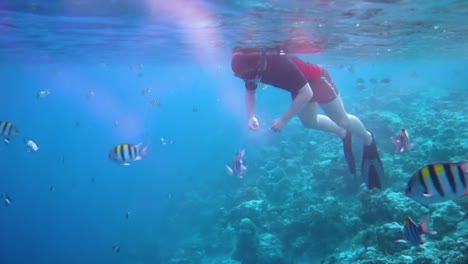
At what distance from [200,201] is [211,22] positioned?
586 inches

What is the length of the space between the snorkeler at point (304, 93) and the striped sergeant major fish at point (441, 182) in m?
2.83

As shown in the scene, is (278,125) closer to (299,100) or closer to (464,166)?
(299,100)

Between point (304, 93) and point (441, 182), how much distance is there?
338 cm

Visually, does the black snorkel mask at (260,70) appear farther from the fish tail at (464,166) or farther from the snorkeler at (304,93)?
the fish tail at (464,166)

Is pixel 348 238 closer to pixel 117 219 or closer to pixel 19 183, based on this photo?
pixel 117 219

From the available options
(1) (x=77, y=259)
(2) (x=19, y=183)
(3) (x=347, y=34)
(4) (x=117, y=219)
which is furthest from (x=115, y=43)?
(2) (x=19, y=183)

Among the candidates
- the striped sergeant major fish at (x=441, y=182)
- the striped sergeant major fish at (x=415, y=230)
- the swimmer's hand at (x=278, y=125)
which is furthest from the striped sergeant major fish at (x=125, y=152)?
the striped sergeant major fish at (x=441, y=182)

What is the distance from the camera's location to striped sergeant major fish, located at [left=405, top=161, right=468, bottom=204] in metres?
3.57

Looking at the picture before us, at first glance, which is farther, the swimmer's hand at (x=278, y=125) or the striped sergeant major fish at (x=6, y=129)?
the striped sergeant major fish at (x=6, y=129)

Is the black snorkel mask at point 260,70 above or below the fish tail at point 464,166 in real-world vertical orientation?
above

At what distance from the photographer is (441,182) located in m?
3.63

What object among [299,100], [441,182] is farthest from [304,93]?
[441,182]

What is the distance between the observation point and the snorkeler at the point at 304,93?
6723mm

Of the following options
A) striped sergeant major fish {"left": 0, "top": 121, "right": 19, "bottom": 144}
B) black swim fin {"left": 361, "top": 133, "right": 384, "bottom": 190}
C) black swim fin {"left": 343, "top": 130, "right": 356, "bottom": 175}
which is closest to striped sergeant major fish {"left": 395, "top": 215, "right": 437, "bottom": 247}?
black swim fin {"left": 361, "top": 133, "right": 384, "bottom": 190}
